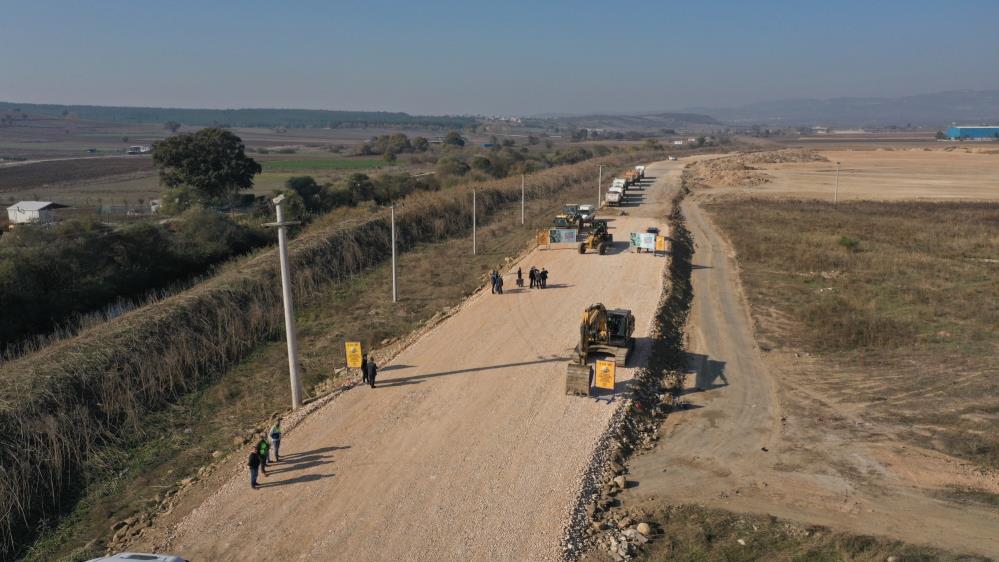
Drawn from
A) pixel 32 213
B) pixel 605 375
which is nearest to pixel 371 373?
pixel 605 375

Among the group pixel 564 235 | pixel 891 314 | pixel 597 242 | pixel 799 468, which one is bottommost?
pixel 799 468

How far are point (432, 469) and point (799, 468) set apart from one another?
9.20 meters

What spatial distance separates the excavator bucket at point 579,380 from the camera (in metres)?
20.4

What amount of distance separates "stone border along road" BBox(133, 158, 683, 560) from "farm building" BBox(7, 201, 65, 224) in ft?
129

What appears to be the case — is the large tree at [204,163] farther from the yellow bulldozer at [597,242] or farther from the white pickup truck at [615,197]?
the yellow bulldozer at [597,242]

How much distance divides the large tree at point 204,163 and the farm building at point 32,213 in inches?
493

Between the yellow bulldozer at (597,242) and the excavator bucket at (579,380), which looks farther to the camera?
the yellow bulldozer at (597,242)

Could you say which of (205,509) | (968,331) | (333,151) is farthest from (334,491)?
(333,151)

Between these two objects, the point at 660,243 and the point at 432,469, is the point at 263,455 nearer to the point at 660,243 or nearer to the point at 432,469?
the point at 432,469

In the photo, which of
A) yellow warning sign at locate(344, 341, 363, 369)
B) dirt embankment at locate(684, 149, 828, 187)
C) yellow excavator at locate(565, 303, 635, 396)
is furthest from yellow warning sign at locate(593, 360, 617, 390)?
dirt embankment at locate(684, 149, 828, 187)

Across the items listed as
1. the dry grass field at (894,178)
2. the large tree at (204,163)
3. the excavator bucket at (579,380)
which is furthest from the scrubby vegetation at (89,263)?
the dry grass field at (894,178)

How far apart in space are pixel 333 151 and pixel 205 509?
168542 mm

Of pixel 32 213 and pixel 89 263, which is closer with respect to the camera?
pixel 89 263

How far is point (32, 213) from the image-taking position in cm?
5091
